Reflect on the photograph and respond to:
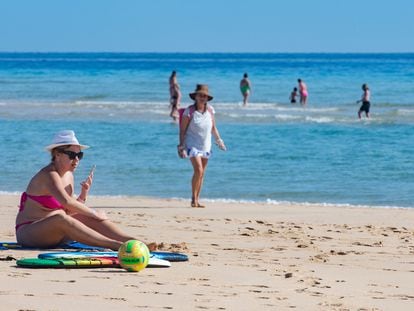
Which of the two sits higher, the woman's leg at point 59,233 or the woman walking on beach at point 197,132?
the woman walking on beach at point 197,132

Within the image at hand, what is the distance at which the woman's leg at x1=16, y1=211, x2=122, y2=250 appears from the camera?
7.82 m

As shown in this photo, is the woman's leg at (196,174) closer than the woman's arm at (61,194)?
No

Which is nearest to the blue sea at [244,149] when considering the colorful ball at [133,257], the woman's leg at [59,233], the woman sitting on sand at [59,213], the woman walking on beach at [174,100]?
the woman walking on beach at [174,100]

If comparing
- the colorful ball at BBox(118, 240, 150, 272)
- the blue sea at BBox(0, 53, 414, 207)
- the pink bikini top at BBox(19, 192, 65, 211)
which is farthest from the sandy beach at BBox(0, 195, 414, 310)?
the blue sea at BBox(0, 53, 414, 207)

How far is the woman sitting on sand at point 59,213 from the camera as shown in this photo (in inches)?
309

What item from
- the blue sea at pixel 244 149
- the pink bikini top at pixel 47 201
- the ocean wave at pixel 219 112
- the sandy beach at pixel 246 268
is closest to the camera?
the sandy beach at pixel 246 268

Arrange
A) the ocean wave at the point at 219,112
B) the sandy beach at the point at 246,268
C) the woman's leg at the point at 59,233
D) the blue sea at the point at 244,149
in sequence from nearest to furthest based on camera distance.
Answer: the sandy beach at the point at 246,268 < the woman's leg at the point at 59,233 < the blue sea at the point at 244,149 < the ocean wave at the point at 219,112

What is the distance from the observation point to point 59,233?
7.92 m

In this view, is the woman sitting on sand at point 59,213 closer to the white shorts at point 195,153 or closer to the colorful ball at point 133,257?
the colorful ball at point 133,257

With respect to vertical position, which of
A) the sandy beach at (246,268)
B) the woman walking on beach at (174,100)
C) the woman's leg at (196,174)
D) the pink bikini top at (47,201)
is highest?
the woman walking on beach at (174,100)

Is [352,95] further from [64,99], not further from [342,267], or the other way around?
[342,267]

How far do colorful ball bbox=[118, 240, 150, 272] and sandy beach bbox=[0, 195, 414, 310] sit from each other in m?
0.06

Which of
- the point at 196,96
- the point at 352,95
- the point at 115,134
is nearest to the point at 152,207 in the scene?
the point at 196,96

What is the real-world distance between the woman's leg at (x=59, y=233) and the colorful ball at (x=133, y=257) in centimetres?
73
